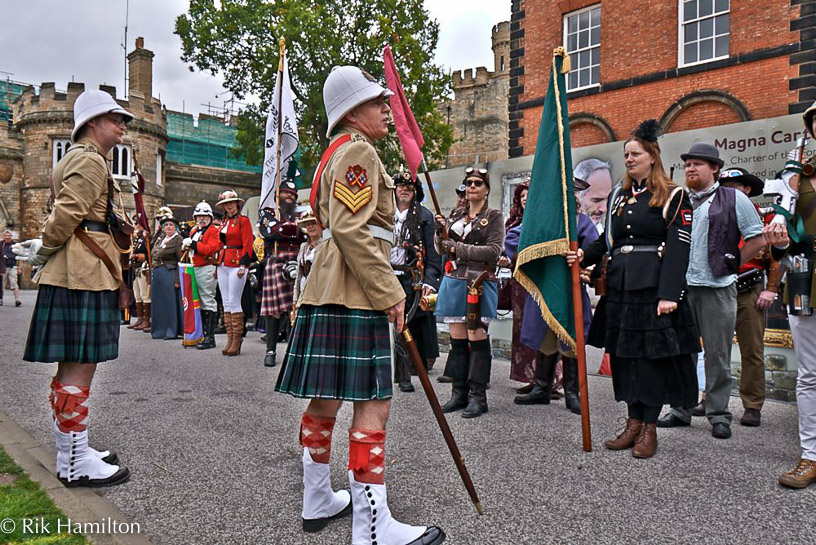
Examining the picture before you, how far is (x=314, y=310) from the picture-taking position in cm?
276

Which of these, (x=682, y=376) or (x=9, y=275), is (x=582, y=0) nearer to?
(x=682, y=376)

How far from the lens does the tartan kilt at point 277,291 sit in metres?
8.10

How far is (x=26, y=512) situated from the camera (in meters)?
2.89

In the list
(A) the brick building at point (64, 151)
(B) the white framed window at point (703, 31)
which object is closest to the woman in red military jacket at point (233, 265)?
(B) the white framed window at point (703, 31)

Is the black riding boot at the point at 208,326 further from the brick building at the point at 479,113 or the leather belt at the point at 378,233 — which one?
the brick building at the point at 479,113

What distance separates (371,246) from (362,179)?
302 millimetres

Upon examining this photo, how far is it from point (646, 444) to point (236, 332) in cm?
609

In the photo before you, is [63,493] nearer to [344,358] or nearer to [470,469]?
[344,358]

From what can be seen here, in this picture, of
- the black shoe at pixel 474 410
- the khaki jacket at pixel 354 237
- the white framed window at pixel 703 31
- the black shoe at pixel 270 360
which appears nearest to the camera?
the khaki jacket at pixel 354 237

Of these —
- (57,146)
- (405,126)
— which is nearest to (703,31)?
(405,126)

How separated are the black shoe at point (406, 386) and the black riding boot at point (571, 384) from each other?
5.04ft

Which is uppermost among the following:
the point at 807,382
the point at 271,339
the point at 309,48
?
the point at 309,48

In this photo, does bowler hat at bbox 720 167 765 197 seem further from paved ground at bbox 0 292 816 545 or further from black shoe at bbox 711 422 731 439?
black shoe at bbox 711 422 731 439

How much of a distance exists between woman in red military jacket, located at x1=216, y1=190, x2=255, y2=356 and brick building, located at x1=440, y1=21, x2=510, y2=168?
3439cm
